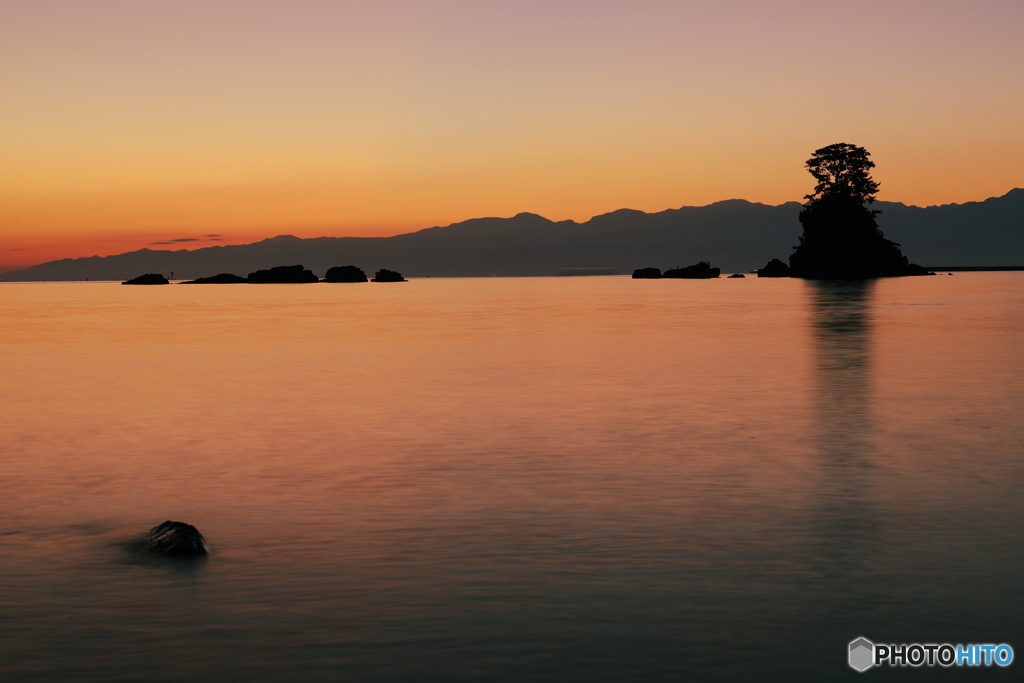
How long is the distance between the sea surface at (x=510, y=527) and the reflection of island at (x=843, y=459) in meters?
0.07

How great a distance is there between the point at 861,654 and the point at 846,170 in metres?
164

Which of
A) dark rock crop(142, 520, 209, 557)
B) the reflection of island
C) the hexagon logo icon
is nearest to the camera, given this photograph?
the hexagon logo icon

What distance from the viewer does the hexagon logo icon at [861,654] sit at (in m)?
7.68

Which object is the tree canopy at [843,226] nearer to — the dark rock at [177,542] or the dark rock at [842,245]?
the dark rock at [842,245]

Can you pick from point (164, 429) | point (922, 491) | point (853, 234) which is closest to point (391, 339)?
point (164, 429)

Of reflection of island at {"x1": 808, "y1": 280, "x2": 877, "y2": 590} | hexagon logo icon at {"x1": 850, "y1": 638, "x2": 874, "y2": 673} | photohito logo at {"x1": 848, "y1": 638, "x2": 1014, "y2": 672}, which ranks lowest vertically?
reflection of island at {"x1": 808, "y1": 280, "x2": 877, "y2": 590}

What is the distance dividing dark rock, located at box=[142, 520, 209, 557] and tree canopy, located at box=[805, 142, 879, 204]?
162080mm

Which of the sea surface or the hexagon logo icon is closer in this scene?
the hexagon logo icon

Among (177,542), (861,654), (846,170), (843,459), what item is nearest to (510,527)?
(177,542)

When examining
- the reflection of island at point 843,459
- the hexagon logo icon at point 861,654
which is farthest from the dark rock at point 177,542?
the hexagon logo icon at point 861,654

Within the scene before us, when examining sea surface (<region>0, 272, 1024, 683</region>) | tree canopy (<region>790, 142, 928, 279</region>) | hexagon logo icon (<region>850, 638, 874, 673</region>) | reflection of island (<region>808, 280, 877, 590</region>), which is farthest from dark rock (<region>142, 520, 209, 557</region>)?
tree canopy (<region>790, 142, 928, 279</region>)

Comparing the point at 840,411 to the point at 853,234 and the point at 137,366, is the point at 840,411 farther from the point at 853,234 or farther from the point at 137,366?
the point at 853,234

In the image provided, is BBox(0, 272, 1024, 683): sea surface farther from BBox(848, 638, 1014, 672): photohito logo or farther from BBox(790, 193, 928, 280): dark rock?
BBox(790, 193, 928, 280): dark rock

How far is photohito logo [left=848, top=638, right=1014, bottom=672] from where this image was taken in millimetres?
7746
